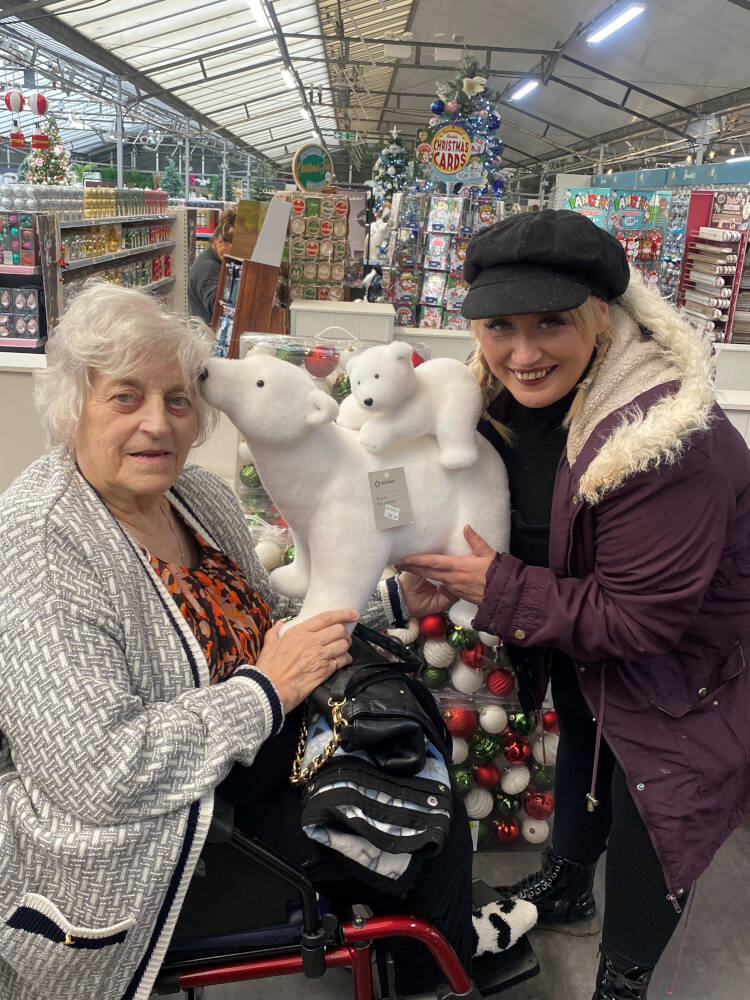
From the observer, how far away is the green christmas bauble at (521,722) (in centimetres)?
209

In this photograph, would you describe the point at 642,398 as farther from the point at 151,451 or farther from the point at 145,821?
the point at 145,821

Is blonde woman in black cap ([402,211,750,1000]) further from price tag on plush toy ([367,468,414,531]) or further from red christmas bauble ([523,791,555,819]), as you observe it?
red christmas bauble ([523,791,555,819])

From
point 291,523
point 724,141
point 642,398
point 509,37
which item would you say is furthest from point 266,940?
point 724,141

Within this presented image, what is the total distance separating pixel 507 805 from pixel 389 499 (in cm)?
115

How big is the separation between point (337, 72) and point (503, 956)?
1642cm

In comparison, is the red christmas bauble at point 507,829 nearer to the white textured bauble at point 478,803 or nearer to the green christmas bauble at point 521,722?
the white textured bauble at point 478,803

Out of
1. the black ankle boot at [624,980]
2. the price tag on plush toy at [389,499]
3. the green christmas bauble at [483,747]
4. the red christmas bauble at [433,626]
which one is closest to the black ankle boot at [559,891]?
the green christmas bauble at [483,747]

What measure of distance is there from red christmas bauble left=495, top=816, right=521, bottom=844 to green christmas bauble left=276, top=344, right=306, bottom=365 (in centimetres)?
137

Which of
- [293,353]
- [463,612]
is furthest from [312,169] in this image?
[463,612]

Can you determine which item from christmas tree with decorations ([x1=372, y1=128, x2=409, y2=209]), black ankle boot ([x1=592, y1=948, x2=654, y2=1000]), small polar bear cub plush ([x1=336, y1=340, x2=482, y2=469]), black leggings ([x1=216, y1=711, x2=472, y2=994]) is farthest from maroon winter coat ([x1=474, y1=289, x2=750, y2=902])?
christmas tree with decorations ([x1=372, y1=128, x2=409, y2=209])

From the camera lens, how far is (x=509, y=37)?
1166 centimetres

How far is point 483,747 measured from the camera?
81.7 inches

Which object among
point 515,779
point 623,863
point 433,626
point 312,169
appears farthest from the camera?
point 312,169

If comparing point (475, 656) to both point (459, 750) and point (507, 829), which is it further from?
point (507, 829)
